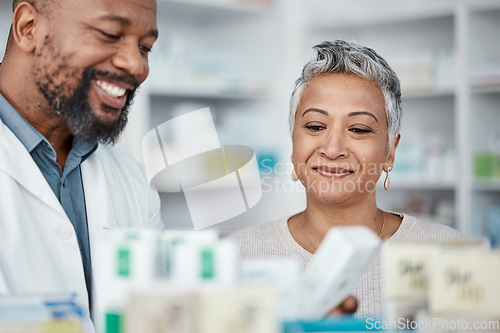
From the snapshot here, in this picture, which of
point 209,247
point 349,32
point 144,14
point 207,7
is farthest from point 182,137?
point 209,247

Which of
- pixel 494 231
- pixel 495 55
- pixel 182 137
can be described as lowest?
pixel 494 231

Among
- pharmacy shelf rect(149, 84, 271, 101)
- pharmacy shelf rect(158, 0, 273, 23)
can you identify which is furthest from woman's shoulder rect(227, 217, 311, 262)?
pharmacy shelf rect(158, 0, 273, 23)

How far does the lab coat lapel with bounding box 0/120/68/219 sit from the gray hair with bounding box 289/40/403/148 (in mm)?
806

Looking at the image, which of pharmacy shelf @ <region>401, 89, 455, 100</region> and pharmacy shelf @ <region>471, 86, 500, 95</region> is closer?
pharmacy shelf @ <region>471, 86, 500, 95</region>

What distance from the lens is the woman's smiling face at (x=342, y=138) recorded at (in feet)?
6.11

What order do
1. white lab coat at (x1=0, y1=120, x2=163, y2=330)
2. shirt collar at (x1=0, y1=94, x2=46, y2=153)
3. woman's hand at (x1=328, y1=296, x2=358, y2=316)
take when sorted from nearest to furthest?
1. woman's hand at (x1=328, y1=296, x2=358, y2=316)
2. white lab coat at (x1=0, y1=120, x2=163, y2=330)
3. shirt collar at (x1=0, y1=94, x2=46, y2=153)

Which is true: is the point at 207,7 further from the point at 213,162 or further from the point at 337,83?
the point at 337,83

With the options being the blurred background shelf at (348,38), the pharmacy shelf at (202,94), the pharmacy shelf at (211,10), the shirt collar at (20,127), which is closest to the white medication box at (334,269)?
the shirt collar at (20,127)

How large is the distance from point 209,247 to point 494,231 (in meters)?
3.59

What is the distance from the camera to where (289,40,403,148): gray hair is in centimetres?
190

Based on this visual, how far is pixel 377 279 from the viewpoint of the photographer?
1803 mm

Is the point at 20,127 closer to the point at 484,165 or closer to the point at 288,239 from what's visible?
the point at 288,239

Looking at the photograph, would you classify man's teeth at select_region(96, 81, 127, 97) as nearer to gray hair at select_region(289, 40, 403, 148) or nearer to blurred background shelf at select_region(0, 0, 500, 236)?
gray hair at select_region(289, 40, 403, 148)

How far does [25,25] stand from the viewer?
169 cm
